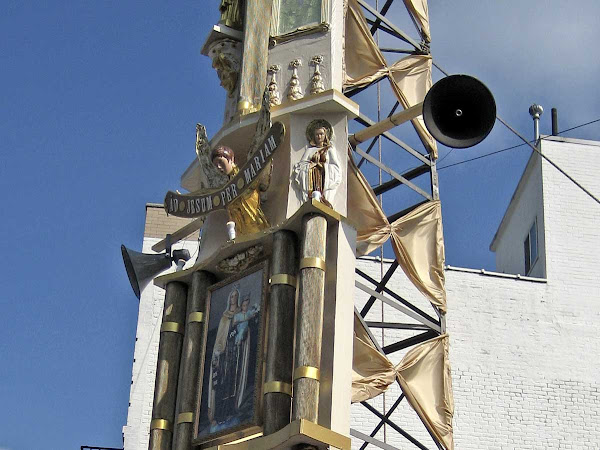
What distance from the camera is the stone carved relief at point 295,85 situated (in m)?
17.3

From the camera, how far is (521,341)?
26.6 metres

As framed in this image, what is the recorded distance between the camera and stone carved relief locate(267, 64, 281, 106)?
57.1 feet

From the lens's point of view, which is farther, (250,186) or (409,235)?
(409,235)

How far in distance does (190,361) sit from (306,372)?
2.48 m

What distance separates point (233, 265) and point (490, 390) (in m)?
11.1

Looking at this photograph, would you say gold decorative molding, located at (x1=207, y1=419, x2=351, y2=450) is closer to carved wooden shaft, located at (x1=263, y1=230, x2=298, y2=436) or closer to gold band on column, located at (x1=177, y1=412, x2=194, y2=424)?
carved wooden shaft, located at (x1=263, y1=230, x2=298, y2=436)

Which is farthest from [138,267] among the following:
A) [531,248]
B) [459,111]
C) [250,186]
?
[531,248]

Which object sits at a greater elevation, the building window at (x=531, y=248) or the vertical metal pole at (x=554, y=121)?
the vertical metal pole at (x=554, y=121)

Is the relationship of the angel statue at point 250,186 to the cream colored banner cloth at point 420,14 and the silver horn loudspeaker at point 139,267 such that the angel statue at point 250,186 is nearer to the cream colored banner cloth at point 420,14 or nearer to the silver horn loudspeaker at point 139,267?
the silver horn loudspeaker at point 139,267

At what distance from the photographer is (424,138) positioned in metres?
19.6

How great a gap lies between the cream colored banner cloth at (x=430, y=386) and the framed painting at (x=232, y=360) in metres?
2.70

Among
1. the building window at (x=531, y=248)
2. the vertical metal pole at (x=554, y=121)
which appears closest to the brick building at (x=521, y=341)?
the building window at (x=531, y=248)

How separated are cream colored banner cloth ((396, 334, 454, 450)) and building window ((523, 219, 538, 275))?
439 inches

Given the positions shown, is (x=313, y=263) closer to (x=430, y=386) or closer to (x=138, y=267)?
(x=430, y=386)
